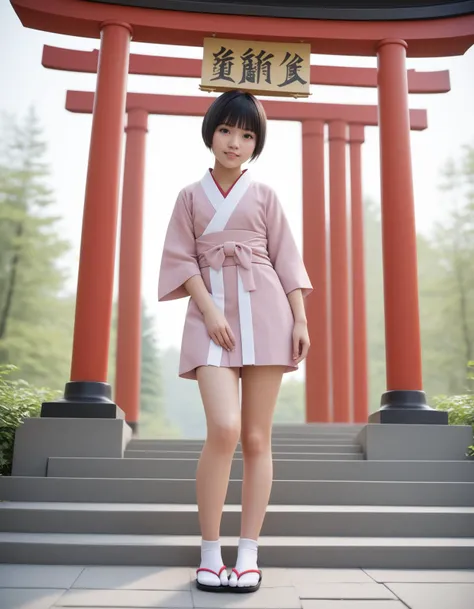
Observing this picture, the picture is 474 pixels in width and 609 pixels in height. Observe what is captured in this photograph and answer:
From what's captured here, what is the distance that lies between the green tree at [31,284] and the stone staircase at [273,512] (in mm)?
10998

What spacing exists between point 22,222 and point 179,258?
544 inches

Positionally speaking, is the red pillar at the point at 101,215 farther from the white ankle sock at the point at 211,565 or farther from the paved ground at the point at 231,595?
the white ankle sock at the point at 211,565

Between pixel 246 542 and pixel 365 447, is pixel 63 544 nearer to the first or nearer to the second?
pixel 246 542

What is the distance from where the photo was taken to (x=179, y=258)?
2.61 m

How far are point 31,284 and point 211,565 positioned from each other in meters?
13.6

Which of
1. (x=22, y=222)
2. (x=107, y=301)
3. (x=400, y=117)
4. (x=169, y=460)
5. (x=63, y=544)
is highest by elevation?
(x=22, y=222)

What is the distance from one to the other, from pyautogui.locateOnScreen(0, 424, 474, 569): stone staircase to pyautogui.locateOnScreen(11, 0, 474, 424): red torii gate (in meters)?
0.64

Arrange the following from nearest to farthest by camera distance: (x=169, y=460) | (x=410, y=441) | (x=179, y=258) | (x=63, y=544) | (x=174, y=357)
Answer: (x=179, y=258), (x=63, y=544), (x=169, y=460), (x=410, y=441), (x=174, y=357)

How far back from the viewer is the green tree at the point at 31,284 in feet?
47.3

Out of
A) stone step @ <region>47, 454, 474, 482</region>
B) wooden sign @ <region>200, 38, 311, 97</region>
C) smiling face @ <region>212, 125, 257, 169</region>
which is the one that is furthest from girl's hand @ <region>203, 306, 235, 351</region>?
wooden sign @ <region>200, 38, 311, 97</region>

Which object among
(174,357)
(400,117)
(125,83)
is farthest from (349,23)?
(174,357)

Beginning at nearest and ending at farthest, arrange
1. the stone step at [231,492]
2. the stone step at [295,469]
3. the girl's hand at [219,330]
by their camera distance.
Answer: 1. the girl's hand at [219,330]
2. the stone step at [231,492]
3. the stone step at [295,469]

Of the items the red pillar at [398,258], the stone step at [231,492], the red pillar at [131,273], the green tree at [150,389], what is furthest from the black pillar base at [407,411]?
the green tree at [150,389]

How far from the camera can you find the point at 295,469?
3.83 m
